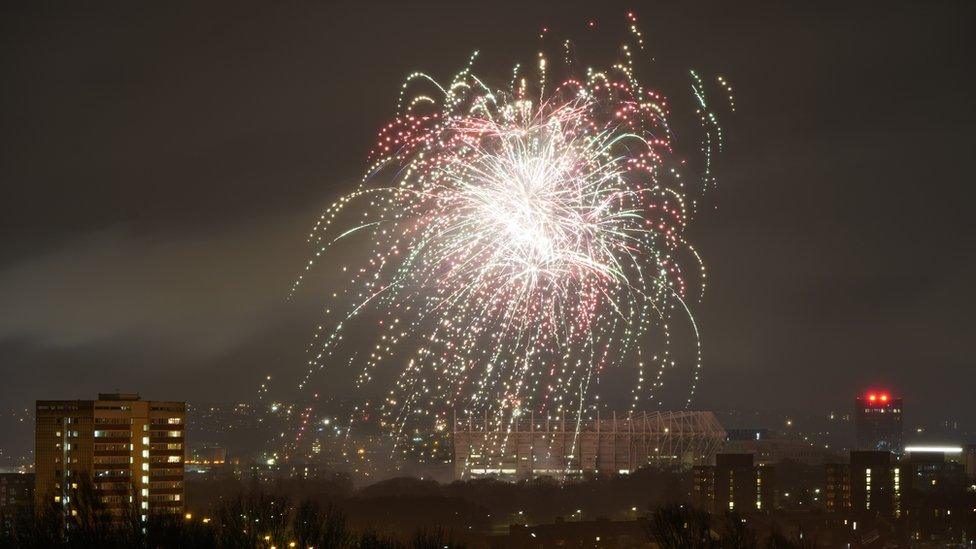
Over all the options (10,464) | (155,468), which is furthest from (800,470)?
(155,468)

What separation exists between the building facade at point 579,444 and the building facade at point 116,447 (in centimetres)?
4417

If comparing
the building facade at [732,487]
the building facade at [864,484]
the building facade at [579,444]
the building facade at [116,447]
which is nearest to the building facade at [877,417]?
the building facade at [579,444]

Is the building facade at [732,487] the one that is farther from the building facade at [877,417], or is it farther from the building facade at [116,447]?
the building facade at [877,417]

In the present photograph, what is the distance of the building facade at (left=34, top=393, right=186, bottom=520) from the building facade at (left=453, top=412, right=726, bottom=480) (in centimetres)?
4417

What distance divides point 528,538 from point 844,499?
30737mm

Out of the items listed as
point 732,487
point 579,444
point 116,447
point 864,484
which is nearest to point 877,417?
point 579,444

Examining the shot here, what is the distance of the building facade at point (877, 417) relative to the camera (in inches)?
6619

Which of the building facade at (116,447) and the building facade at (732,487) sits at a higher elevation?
the building facade at (116,447)

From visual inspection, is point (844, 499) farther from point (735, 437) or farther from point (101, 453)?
point (735, 437)

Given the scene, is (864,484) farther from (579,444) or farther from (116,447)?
(116,447)

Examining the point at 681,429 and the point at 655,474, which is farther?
the point at 681,429

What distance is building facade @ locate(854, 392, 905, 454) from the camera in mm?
168125

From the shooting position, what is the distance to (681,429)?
9838 cm

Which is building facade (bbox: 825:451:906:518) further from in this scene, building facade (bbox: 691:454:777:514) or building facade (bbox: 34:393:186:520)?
building facade (bbox: 34:393:186:520)
